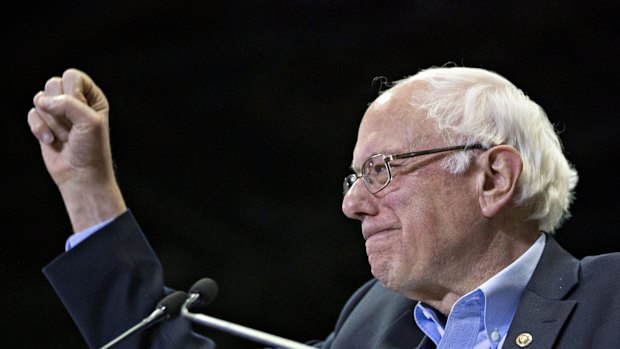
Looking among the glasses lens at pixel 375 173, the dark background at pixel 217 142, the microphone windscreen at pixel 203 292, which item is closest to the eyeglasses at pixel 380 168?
the glasses lens at pixel 375 173

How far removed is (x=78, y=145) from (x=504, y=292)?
3.50 ft

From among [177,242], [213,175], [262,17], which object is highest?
[262,17]

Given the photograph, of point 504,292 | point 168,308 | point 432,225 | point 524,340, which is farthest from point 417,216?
point 168,308

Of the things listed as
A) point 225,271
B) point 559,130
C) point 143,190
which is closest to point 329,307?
point 225,271

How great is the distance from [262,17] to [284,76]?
0.22m

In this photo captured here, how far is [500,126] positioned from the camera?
2.11 metres

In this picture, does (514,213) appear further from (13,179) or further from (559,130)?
(13,179)

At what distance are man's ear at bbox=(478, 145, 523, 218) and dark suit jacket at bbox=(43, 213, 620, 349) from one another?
170 mm

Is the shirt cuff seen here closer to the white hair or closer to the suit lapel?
the white hair

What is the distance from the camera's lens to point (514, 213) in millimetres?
2107

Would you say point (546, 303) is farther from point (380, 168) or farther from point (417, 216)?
point (380, 168)

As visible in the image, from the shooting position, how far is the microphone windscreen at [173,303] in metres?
1.93

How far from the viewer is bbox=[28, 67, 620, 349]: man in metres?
2.00

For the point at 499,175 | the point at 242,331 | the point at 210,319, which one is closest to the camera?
the point at 242,331
